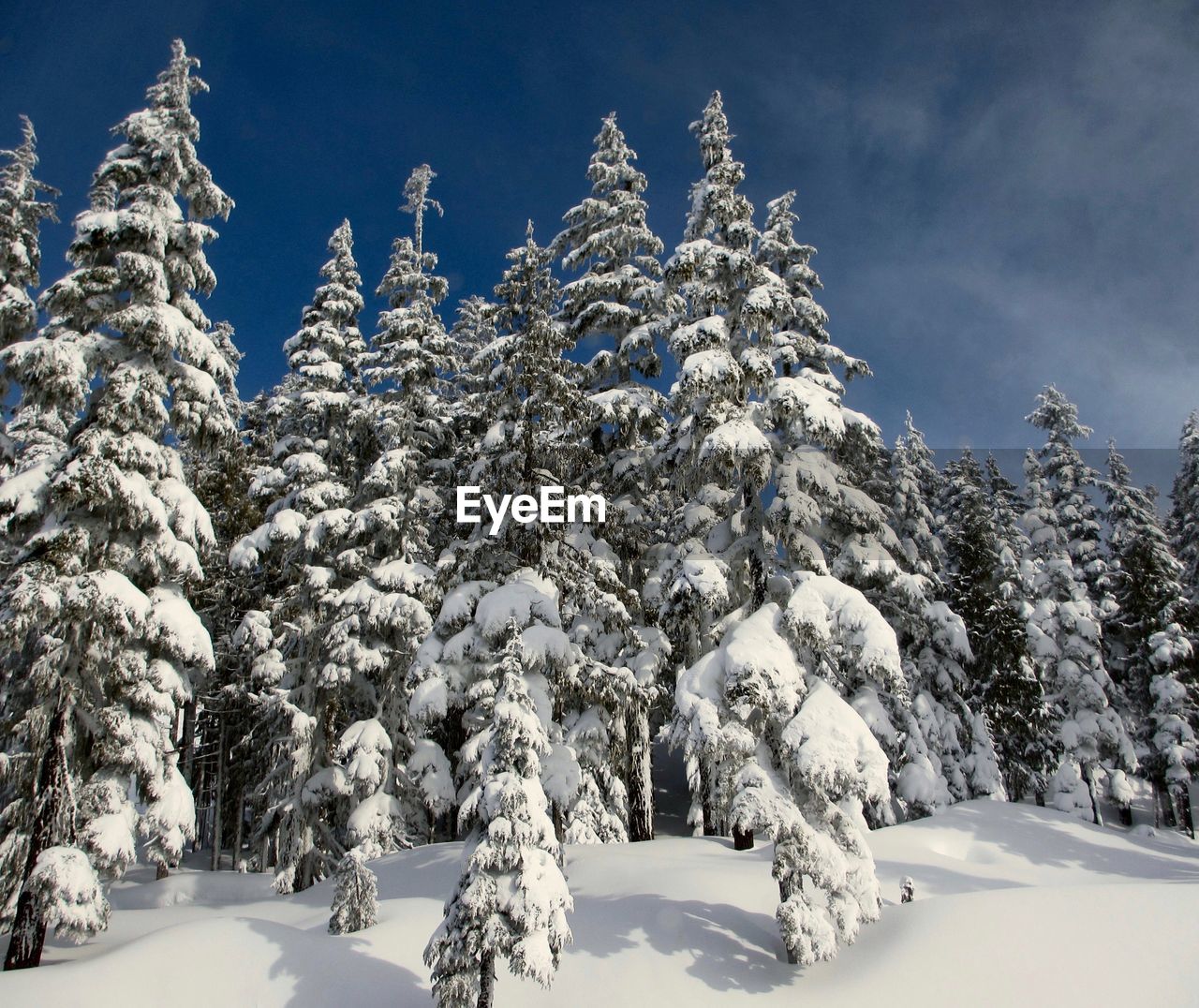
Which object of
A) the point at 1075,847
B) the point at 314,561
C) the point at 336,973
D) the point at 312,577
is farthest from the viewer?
the point at 314,561

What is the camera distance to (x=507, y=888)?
1006 centimetres

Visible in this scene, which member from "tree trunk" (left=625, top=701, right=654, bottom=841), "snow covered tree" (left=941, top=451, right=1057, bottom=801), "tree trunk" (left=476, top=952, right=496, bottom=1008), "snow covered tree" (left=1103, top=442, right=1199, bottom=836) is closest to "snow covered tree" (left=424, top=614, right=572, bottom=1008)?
A: "tree trunk" (left=476, top=952, right=496, bottom=1008)

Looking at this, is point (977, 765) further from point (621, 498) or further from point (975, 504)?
point (621, 498)

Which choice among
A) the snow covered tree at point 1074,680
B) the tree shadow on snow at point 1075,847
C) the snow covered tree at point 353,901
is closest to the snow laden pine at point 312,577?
the snow covered tree at point 353,901

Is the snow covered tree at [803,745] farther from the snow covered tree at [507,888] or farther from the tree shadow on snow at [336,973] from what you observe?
the tree shadow on snow at [336,973]

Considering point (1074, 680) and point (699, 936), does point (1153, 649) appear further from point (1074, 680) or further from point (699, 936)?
point (699, 936)

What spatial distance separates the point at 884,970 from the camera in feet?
34.9

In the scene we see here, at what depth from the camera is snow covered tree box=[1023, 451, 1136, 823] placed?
3083 cm

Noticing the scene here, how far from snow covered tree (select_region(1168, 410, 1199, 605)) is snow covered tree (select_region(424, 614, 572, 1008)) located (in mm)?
38590

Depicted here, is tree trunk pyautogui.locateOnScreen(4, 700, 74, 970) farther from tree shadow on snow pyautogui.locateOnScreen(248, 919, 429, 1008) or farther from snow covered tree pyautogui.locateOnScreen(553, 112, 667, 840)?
snow covered tree pyautogui.locateOnScreen(553, 112, 667, 840)

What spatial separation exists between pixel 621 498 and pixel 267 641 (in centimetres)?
1195

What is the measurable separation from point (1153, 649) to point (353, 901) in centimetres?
3486

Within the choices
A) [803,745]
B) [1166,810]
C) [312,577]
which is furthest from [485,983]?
[1166,810]

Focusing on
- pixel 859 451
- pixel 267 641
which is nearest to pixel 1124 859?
pixel 859 451
